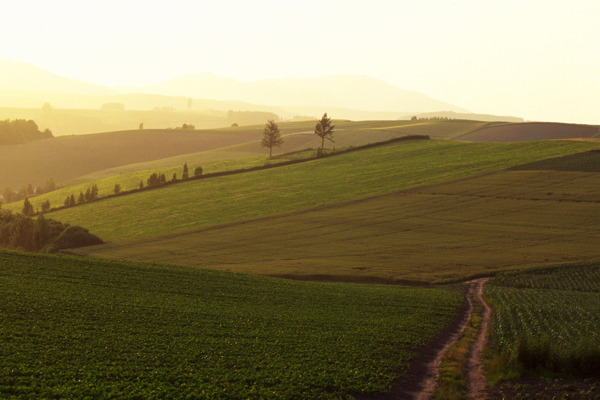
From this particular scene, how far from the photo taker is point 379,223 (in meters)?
80.5

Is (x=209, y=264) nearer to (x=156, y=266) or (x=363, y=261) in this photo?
(x=156, y=266)

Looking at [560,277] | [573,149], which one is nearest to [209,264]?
[560,277]

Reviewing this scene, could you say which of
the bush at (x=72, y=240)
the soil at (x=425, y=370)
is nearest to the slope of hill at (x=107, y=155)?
the bush at (x=72, y=240)

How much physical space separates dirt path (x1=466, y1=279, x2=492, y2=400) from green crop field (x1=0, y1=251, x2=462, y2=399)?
241 cm

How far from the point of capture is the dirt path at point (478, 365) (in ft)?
89.2

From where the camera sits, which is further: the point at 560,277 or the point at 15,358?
the point at 560,277

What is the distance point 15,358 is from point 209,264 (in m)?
38.1

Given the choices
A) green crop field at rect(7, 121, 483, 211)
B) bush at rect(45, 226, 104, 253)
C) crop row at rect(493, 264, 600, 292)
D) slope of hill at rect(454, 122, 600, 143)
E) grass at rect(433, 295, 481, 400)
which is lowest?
bush at rect(45, 226, 104, 253)

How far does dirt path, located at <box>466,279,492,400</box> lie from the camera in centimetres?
2719

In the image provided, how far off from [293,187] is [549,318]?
68.6m

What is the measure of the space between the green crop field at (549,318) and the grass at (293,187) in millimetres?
42573

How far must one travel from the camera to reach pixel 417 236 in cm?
7338

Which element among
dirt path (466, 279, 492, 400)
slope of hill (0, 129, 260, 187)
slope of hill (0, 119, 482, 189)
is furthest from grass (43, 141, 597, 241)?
slope of hill (0, 129, 260, 187)

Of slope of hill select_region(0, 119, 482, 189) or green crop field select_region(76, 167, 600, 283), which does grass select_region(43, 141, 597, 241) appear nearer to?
green crop field select_region(76, 167, 600, 283)
